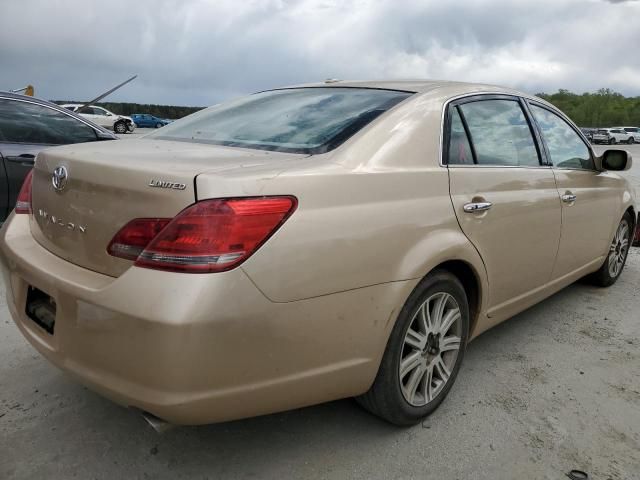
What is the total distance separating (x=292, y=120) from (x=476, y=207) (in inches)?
36.7

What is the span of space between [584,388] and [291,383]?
5.72 ft

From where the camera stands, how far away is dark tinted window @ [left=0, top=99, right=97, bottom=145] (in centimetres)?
484

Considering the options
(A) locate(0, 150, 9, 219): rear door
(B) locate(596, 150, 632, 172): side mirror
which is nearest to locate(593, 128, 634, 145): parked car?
(B) locate(596, 150, 632, 172): side mirror

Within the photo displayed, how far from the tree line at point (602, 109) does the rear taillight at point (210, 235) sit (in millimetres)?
81255

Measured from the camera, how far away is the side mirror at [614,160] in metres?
3.86

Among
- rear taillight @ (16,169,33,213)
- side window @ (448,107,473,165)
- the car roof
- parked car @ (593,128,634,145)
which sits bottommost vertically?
rear taillight @ (16,169,33,213)

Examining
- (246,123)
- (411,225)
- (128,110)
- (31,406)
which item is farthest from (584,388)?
(128,110)

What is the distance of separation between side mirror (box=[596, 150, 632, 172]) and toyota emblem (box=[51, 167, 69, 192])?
352 centimetres

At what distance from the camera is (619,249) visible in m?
4.58

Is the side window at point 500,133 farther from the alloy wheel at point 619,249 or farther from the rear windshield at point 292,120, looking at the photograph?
the alloy wheel at point 619,249

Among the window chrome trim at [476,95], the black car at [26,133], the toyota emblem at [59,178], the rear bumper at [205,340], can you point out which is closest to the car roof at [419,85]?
the window chrome trim at [476,95]

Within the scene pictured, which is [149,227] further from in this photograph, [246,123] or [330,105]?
[330,105]

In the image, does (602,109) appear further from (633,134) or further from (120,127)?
(120,127)

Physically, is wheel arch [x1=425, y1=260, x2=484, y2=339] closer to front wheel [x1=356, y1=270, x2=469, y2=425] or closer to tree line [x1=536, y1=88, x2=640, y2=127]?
front wheel [x1=356, y1=270, x2=469, y2=425]
